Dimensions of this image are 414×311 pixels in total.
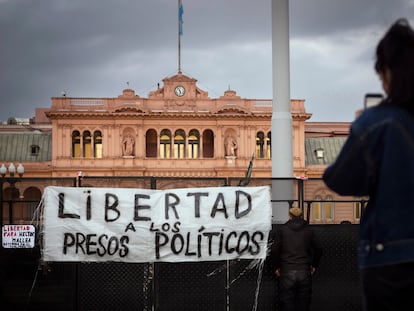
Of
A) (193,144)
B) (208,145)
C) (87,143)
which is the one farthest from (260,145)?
(87,143)

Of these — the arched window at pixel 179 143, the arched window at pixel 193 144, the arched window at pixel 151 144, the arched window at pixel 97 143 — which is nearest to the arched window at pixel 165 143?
the arched window at pixel 179 143

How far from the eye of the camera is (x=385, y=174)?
2.43 meters

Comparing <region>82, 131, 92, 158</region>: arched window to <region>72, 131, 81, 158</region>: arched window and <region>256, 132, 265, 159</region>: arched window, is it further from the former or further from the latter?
<region>256, 132, 265, 159</region>: arched window

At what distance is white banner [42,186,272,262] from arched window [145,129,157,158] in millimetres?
52081

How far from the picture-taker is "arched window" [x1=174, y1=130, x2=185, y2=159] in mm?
60938

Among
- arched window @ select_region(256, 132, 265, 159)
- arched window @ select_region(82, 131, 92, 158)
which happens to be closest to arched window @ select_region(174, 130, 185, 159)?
arched window @ select_region(256, 132, 265, 159)

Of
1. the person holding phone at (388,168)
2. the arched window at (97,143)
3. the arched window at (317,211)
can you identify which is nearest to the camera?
the person holding phone at (388,168)

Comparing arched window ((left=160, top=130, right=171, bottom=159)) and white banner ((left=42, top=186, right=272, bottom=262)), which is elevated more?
arched window ((left=160, top=130, right=171, bottom=159))

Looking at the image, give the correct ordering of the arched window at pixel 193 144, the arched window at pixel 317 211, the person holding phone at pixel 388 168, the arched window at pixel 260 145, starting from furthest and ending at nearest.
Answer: the arched window at pixel 193 144, the arched window at pixel 260 145, the arched window at pixel 317 211, the person holding phone at pixel 388 168

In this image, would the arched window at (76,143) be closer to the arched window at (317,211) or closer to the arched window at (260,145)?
the arched window at (260,145)

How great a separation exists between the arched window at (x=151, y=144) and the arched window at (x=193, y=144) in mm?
3098

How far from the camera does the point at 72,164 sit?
58.8 m

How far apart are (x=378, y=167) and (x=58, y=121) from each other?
191 feet

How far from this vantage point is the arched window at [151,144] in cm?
6147
